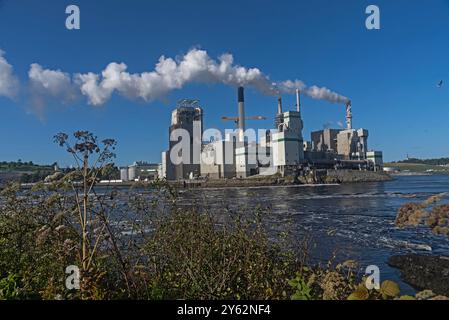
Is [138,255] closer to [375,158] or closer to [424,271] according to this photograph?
[424,271]

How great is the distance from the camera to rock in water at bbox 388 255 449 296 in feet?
28.9

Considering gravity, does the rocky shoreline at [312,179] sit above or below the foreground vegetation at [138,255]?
below

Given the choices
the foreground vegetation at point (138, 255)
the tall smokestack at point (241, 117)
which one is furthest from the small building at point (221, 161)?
the foreground vegetation at point (138, 255)

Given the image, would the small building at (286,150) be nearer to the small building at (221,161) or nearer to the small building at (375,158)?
the small building at (221,161)

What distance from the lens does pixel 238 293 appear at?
413cm

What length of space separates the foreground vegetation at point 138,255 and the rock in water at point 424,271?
5.65 metres

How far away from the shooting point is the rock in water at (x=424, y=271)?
880 centimetres

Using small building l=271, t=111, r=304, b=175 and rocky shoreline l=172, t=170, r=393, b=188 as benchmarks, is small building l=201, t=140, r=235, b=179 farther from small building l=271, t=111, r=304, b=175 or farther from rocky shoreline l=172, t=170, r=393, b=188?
small building l=271, t=111, r=304, b=175

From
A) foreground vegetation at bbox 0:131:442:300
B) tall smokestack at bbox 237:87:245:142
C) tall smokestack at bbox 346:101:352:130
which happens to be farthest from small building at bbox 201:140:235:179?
foreground vegetation at bbox 0:131:442:300

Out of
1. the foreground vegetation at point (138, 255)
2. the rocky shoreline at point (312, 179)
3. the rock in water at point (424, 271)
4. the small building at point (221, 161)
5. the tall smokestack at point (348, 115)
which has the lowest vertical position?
the rocky shoreline at point (312, 179)

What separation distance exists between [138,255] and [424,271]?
9024 mm

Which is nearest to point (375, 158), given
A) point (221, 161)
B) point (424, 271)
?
point (221, 161)
